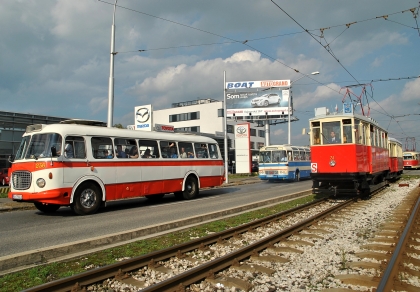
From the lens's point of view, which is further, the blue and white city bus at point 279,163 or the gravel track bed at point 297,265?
the blue and white city bus at point 279,163

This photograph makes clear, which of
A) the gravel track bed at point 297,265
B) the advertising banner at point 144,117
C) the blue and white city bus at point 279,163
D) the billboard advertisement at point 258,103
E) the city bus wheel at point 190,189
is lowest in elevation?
the gravel track bed at point 297,265

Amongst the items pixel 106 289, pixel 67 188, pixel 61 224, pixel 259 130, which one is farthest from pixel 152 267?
pixel 259 130

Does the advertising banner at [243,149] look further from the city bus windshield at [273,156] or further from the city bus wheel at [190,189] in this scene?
the city bus wheel at [190,189]

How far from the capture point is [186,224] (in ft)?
33.2

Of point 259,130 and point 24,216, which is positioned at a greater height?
point 259,130

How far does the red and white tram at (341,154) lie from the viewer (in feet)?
46.7

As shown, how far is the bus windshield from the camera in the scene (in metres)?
11.5

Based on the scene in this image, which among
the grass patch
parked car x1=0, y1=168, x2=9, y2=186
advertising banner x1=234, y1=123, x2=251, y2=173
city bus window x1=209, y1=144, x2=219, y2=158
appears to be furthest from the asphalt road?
advertising banner x1=234, y1=123, x2=251, y2=173

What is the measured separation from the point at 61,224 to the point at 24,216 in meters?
2.68

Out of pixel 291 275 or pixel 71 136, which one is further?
pixel 71 136

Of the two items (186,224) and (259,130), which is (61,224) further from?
(259,130)

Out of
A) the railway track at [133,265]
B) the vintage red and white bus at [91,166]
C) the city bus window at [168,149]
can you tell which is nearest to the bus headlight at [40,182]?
the vintage red and white bus at [91,166]

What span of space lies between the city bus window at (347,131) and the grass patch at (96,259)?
20.9 feet

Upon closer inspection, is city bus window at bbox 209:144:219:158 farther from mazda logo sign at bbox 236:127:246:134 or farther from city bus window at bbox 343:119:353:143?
mazda logo sign at bbox 236:127:246:134
